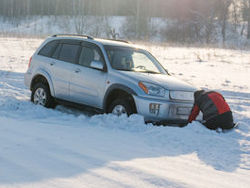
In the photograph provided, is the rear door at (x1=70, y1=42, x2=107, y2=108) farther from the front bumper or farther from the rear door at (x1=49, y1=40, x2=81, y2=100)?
the front bumper

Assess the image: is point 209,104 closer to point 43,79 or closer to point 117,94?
point 117,94

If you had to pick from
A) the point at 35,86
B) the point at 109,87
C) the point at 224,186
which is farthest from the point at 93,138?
the point at 35,86

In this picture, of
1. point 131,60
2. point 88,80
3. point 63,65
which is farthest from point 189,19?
point 88,80

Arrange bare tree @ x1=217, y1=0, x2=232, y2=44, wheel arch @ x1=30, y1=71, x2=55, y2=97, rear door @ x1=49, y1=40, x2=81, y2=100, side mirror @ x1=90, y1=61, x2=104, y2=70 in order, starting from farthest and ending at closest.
A: 1. bare tree @ x1=217, y1=0, x2=232, y2=44
2. wheel arch @ x1=30, y1=71, x2=55, y2=97
3. rear door @ x1=49, y1=40, x2=81, y2=100
4. side mirror @ x1=90, y1=61, x2=104, y2=70

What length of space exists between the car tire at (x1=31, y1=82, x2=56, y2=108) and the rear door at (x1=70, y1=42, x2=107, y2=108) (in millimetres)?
704

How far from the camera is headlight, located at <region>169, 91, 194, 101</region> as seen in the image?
6960 mm

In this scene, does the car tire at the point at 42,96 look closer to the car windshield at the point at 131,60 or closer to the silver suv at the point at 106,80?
the silver suv at the point at 106,80

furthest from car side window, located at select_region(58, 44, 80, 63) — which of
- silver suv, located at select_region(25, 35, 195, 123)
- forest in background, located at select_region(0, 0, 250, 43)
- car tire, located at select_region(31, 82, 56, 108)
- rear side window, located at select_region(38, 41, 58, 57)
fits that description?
forest in background, located at select_region(0, 0, 250, 43)

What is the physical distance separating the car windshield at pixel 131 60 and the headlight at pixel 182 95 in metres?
0.95

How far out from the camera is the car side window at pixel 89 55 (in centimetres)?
784

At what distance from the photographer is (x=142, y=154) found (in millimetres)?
5293

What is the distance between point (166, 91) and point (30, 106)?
308 cm

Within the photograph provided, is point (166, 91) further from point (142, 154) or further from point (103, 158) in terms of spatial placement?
point (103, 158)

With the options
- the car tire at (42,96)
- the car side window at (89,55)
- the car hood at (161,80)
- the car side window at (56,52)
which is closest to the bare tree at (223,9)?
the car side window at (56,52)
